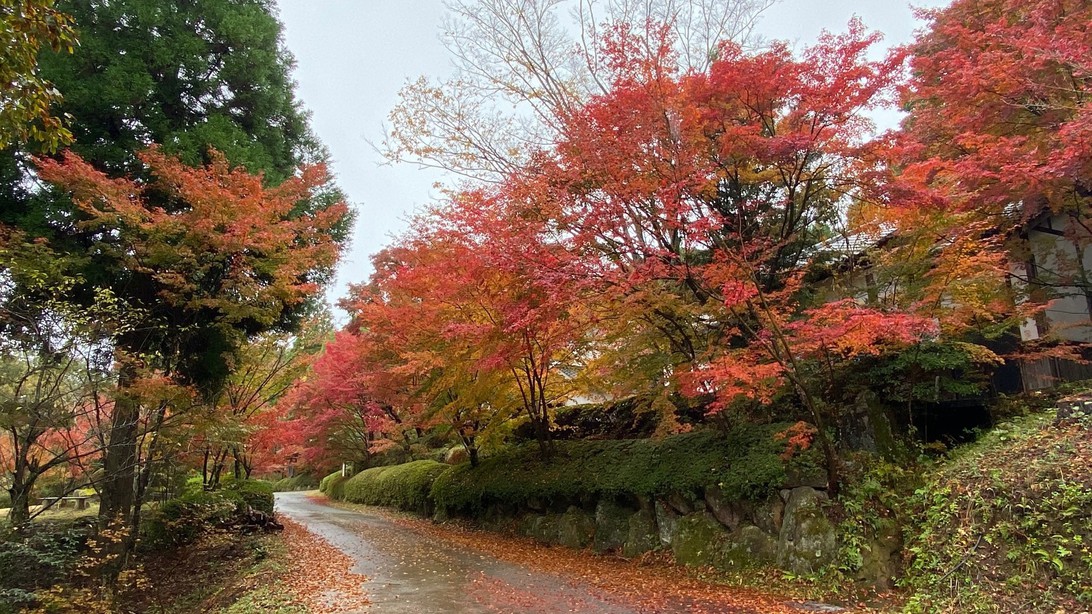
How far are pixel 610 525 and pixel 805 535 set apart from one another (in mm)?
3786

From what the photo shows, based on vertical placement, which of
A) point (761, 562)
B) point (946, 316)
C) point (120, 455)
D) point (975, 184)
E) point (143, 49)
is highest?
point (143, 49)

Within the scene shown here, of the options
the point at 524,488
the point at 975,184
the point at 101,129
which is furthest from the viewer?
the point at 524,488

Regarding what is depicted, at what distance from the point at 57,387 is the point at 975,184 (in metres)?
12.9

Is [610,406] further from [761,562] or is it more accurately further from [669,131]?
[669,131]

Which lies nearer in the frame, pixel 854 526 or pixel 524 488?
pixel 854 526

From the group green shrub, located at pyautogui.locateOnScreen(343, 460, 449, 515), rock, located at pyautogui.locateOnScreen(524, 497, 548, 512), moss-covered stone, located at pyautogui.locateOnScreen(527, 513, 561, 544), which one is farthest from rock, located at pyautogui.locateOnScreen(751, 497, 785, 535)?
green shrub, located at pyautogui.locateOnScreen(343, 460, 449, 515)

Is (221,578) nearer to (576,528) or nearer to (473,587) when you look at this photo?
(473,587)

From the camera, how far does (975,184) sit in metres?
8.52

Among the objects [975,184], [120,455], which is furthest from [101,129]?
[975,184]

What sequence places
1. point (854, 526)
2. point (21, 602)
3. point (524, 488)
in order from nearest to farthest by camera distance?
point (21, 602) → point (854, 526) → point (524, 488)

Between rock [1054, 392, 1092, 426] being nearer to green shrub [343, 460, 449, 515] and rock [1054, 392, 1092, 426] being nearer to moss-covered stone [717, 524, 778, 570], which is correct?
moss-covered stone [717, 524, 778, 570]

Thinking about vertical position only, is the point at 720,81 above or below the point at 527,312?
above

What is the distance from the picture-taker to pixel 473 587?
786cm

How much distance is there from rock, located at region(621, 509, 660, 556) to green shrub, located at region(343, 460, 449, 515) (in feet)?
28.4
